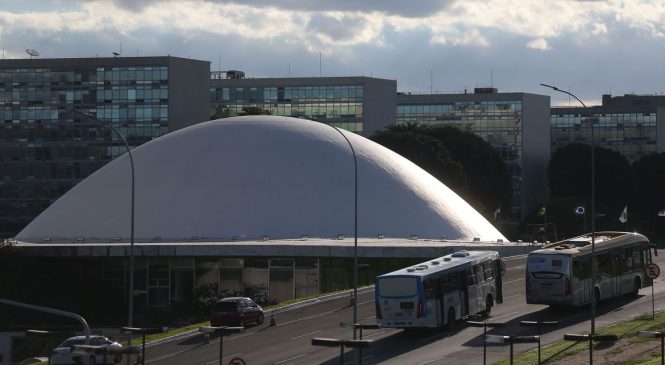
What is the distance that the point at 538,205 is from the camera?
6531 inches

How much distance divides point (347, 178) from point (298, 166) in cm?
413

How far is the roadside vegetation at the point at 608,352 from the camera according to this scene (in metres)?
49.8

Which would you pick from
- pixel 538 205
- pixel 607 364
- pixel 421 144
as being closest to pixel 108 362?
pixel 607 364

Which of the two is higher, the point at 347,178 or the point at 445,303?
the point at 347,178

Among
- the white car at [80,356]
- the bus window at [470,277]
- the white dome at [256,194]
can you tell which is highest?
the white dome at [256,194]

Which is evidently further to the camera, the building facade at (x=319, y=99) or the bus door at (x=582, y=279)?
the building facade at (x=319, y=99)

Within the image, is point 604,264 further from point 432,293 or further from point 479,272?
point 432,293

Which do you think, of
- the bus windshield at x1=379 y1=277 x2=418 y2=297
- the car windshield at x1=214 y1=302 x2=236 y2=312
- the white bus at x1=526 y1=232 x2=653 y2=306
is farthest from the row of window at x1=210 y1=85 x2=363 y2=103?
the bus windshield at x1=379 y1=277 x2=418 y2=297

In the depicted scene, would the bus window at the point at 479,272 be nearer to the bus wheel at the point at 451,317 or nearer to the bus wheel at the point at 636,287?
the bus wheel at the point at 451,317

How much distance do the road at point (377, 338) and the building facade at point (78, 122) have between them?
92.7 meters

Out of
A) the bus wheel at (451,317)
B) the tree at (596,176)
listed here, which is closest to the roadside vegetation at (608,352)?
the bus wheel at (451,317)

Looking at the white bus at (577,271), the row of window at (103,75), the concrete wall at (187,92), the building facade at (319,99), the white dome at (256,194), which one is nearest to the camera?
the white bus at (577,271)

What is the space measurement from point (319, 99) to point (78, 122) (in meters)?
39.3

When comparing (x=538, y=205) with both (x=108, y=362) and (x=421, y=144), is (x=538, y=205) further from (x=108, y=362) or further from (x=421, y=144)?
(x=108, y=362)
